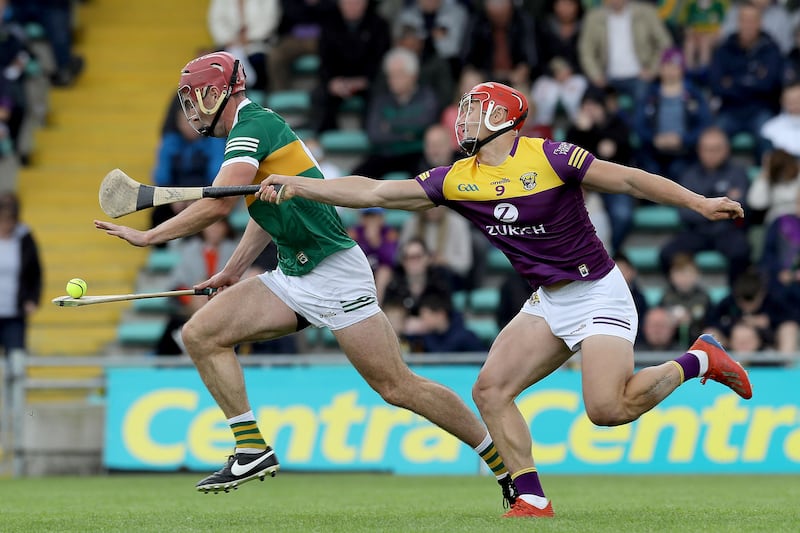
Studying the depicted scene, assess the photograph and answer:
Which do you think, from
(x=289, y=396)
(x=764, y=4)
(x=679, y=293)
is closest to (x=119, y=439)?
(x=289, y=396)

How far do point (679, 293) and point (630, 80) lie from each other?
128 inches

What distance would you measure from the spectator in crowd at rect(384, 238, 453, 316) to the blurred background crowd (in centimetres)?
2

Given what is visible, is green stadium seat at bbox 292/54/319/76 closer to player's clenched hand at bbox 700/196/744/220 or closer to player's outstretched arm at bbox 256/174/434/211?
player's outstretched arm at bbox 256/174/434/211

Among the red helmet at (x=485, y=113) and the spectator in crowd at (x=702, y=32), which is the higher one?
the spectator in crowd at (x=702, y=32)

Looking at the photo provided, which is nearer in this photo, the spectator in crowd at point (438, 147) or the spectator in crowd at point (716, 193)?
the spectator in crowd at point (716, 193)

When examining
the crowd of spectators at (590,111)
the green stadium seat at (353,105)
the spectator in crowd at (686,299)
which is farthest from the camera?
the green stadium seat at (353,105)

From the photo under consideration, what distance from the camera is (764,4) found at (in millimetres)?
17266

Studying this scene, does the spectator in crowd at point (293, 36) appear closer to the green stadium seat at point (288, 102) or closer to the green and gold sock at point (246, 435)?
the green stadium seat at point (288, 102)

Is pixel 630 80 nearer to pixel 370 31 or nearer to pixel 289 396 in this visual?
pixel 370 31

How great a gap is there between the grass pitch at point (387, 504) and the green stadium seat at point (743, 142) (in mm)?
5001

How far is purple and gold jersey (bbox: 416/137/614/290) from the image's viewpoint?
8156 millimetres

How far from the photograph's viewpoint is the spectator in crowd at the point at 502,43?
56.5 ft

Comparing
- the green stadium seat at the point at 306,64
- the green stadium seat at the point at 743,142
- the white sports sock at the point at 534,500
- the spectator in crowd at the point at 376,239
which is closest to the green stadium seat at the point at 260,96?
the green stadium seat at the point at 306,64

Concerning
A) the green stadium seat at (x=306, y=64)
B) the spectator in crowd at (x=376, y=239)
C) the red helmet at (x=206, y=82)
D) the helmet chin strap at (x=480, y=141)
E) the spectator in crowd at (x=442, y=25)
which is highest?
the spectator in crowd at (x=442, y=25)
